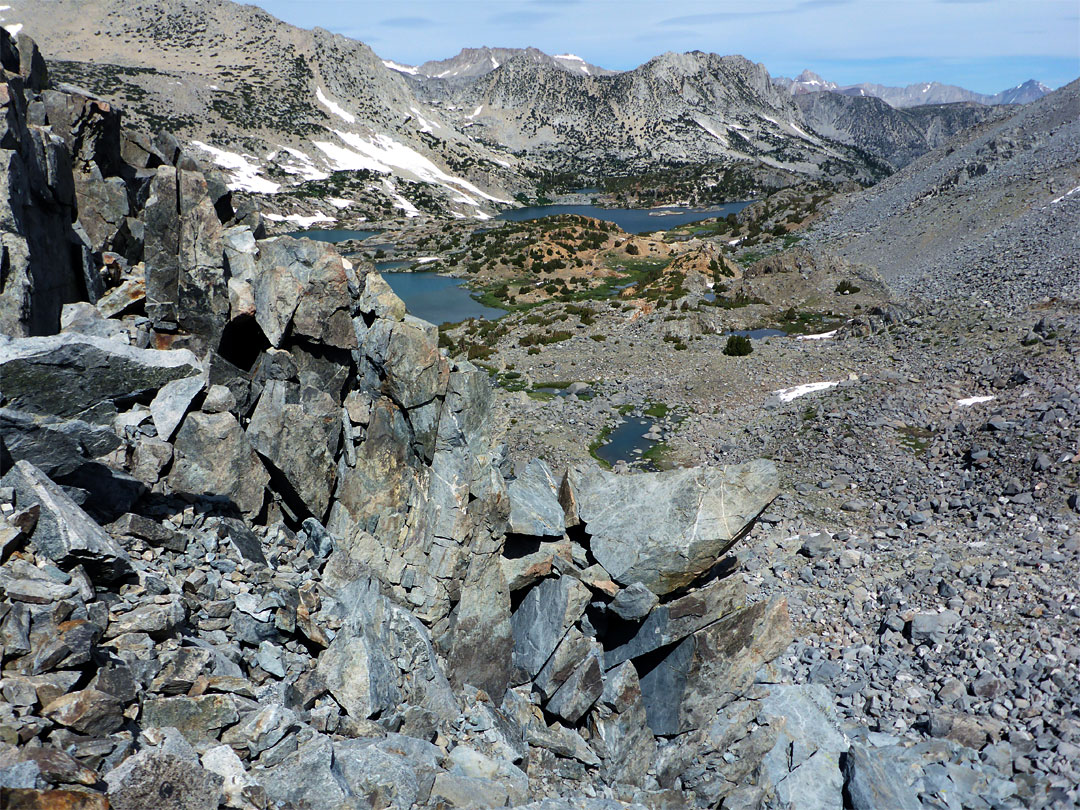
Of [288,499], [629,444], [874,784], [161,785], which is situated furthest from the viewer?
[629,444]

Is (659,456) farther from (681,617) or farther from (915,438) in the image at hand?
(681,617)

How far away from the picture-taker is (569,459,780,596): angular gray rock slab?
1706cm

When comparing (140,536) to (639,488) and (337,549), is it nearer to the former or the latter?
(337,549)

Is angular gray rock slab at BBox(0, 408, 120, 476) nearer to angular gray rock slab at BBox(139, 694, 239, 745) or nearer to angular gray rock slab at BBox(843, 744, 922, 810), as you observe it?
angular gray rock slab at BBox(139, 694, 239, 745)

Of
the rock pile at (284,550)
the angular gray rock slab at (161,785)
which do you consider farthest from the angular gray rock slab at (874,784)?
the angular gray rock slab at (161,785)

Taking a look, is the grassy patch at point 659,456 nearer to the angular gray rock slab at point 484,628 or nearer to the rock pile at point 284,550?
the rock pile at point 284,550

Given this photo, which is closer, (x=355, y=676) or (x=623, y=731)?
(x=355, y=676)

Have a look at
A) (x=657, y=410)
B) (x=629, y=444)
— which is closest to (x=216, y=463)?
(x=629, y=444)

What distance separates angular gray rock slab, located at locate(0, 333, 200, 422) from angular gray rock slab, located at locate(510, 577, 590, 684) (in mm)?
9749

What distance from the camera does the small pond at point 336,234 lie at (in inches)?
5349

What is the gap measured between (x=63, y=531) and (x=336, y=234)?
14558 centimetres

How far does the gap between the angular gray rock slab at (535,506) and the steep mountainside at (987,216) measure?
41.2 m

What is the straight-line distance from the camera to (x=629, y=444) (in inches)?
1441

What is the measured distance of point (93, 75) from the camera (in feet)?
623
